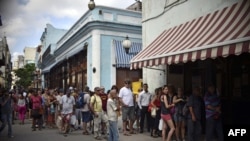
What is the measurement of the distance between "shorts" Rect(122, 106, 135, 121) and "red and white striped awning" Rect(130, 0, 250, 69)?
6.37 feet

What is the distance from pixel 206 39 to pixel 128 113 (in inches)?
196

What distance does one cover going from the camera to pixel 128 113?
1223 cm

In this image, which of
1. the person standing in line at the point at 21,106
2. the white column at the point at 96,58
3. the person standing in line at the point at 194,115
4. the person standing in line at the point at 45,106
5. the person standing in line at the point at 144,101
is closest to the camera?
the person standing in line at the point at 194,115

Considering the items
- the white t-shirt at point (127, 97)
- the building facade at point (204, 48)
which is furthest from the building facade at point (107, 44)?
the white t-shirt at point (127, 97)

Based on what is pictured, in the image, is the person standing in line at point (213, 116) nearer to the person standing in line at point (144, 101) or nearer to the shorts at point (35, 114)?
the person standing in line at point (144, 101)

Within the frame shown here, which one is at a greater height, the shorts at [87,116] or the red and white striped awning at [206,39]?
the red and white striped awning at [206,39]

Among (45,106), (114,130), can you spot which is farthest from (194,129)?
(45,106)

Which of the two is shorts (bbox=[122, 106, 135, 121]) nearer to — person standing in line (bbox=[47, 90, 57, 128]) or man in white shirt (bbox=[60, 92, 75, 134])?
man in white shirt (bbox=[60, 92, 75, 134])

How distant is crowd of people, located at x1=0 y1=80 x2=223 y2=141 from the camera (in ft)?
28.2

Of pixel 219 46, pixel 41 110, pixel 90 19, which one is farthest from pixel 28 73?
pixel 219 46

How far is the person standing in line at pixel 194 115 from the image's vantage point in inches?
338

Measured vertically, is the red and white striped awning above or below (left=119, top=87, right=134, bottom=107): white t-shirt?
above

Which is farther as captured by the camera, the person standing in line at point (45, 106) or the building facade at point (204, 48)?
the person standing in line at point (45, 106)

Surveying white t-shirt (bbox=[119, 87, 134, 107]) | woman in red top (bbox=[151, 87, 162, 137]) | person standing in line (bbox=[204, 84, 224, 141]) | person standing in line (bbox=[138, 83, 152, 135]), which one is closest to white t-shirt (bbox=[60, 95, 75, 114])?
white t-shirt (bbox=[119, 87, 134, 107])
